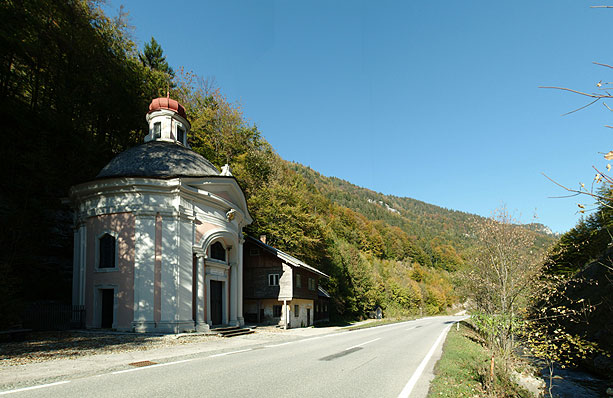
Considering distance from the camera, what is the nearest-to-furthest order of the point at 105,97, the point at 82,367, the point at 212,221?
the point at 82,367, the point at 212,221, the point at 105,97

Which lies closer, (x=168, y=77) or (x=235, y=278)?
(x=235, y=278)

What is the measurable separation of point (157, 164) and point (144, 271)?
19.3 feet

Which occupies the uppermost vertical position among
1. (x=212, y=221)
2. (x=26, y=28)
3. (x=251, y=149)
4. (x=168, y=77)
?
(x=168, y=77)

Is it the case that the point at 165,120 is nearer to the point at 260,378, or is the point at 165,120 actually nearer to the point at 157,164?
the point at 157,164

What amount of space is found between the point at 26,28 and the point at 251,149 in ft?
67.3

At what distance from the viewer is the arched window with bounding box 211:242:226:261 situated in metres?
22.1

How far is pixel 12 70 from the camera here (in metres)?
24.5

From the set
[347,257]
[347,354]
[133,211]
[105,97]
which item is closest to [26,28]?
[105,97]

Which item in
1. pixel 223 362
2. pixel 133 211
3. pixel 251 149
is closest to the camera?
pixel 223 362

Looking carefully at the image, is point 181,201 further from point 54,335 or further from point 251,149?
point 251,149

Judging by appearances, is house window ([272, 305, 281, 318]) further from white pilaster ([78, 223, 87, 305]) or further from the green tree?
the green tree

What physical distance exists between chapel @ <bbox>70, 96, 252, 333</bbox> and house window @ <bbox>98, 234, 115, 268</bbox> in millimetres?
47

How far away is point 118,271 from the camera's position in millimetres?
18750

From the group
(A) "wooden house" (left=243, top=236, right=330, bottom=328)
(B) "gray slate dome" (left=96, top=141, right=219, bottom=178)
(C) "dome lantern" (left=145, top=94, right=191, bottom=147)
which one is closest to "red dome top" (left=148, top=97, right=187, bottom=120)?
(C) "dome lantern" (left=145, top=94, right=191, bottom=147)
